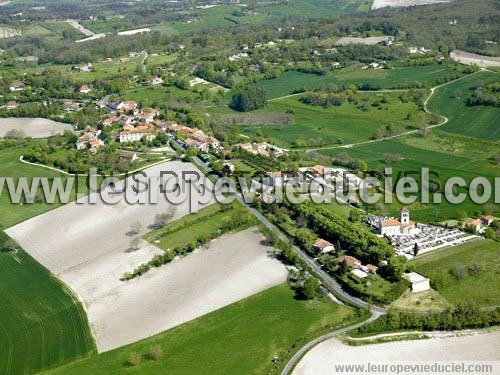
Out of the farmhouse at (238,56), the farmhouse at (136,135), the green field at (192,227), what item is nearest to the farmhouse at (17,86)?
the farmhouse at (136,135)

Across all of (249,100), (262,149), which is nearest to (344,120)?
(249,100)

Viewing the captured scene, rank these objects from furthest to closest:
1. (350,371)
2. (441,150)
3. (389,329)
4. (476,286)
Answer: (441,150)
(476,286)
(389,329)
(350,371)

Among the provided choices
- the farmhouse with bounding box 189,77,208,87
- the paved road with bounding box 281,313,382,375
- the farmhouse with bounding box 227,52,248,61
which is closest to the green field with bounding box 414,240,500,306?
the paved road with bounding box 281,313,382,375

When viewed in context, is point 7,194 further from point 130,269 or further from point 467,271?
point 467,271

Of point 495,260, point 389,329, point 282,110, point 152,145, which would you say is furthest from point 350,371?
point 282,110

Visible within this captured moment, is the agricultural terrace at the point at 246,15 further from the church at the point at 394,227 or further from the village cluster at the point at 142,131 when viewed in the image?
the church at the point at 394,227

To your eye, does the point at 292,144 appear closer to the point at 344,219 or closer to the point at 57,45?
the point at 344,219
